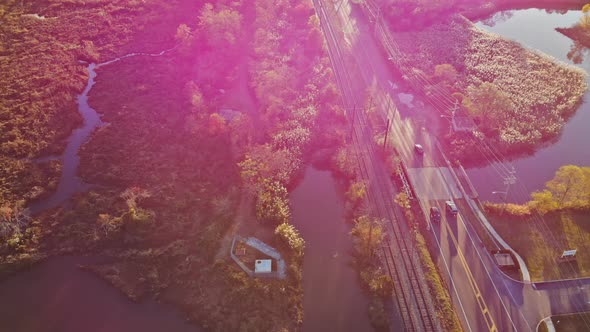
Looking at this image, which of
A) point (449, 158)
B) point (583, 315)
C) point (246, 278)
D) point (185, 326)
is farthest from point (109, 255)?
point (583, 315)

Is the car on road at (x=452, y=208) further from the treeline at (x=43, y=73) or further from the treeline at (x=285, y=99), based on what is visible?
the treeline at (x=43, y=73)

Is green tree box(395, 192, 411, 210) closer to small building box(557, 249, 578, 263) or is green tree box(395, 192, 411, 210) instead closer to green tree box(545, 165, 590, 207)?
small building box(557, 249, 578, 263)

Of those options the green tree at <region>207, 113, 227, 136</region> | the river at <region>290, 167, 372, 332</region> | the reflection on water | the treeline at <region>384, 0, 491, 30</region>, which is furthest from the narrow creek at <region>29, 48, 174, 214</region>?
the treeline at <region>384, 0, 491, 30</region>

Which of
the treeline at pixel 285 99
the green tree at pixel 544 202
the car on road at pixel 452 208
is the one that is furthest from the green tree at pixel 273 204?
the green tree at pixel 544 202

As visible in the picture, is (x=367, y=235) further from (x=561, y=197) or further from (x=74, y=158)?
(x=74, y=158)

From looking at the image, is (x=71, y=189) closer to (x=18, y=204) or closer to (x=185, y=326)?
(x=18, y=204)
